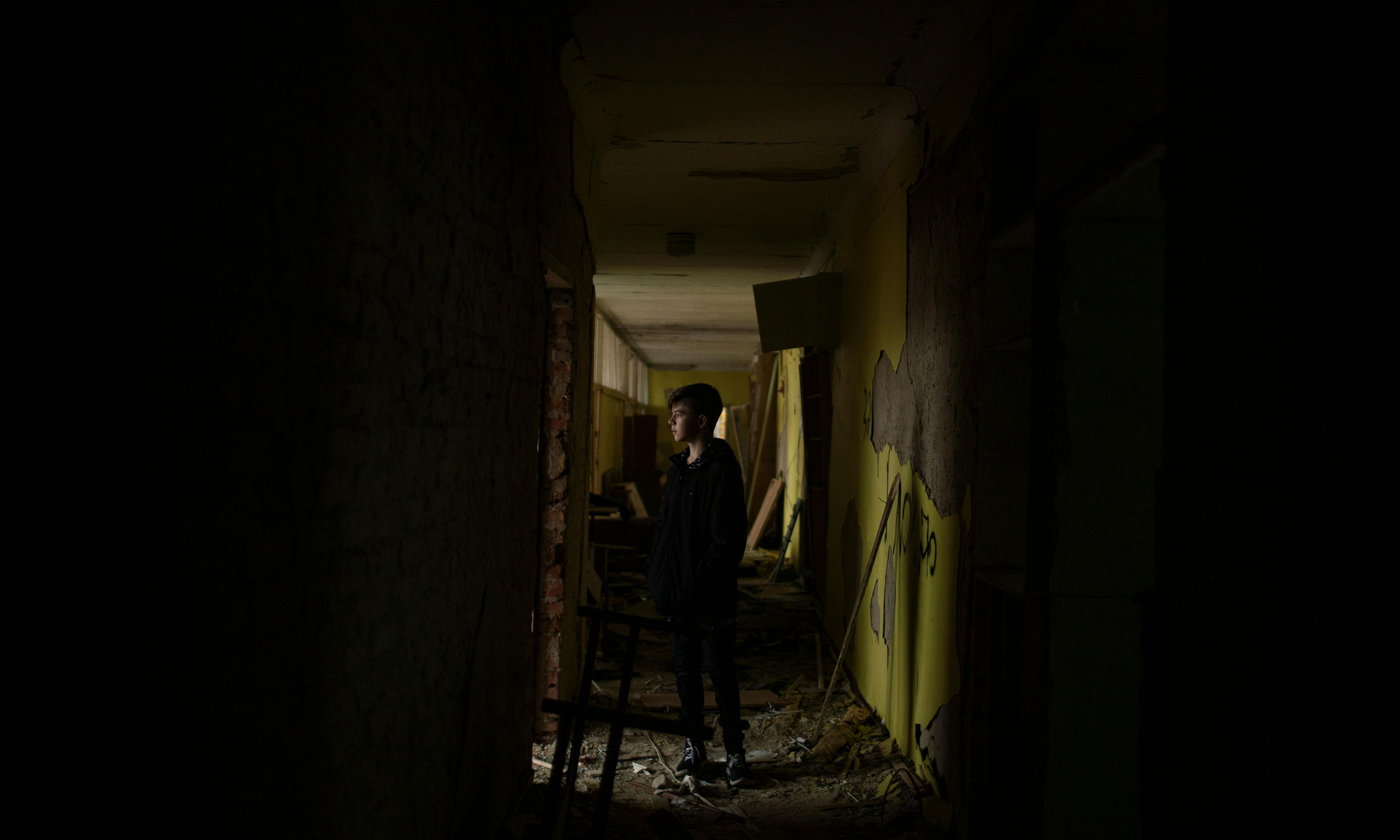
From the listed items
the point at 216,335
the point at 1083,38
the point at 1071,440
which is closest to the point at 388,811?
the point at 216,335

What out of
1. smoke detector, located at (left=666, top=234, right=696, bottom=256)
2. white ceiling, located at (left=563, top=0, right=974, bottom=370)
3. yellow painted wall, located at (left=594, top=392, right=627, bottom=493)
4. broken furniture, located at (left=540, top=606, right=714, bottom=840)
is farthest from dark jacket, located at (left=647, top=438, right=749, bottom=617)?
yellow painted wall, located at (left=594, top=392, right=627, bottom=493)

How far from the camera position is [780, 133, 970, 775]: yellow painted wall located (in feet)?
10.5

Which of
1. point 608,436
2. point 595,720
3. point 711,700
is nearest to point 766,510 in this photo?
point 608,436

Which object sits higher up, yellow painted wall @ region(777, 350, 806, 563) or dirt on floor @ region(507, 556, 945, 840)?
yellow painted wall @ region(777, 350, 806, 563)

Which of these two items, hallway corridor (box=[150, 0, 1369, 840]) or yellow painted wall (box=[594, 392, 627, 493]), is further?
yellow painted wall (box=[594, 392, 627, 493])

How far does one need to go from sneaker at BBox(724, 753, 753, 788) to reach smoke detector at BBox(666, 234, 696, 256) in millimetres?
4345

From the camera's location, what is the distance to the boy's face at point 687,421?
3.53m

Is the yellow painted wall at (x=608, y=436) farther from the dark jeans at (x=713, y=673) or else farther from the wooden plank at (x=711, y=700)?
the dark jeans at (x=713, y=673)

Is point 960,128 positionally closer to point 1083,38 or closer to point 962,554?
point 1083,38

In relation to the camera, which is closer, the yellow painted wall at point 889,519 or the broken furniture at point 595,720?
the broken furniture at point 595,720

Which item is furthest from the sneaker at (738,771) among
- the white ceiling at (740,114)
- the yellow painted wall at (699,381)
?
the yellow painted wall at (699,381)

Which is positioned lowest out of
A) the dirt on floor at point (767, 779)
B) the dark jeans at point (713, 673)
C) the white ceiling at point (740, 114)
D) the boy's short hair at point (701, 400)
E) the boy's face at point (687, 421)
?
the dirt on floor at point (767, 779)

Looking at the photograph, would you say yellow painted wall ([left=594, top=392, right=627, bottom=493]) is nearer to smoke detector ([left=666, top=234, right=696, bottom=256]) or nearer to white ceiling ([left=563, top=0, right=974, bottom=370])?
white ceiling ([left=563, top=0, right=974, bottom=370])

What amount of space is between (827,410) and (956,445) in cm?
321
